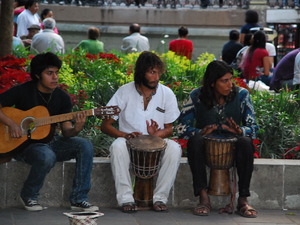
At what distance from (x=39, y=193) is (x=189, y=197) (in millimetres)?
1516

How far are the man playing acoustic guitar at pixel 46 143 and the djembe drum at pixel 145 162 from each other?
42cm

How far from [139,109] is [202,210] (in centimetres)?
119

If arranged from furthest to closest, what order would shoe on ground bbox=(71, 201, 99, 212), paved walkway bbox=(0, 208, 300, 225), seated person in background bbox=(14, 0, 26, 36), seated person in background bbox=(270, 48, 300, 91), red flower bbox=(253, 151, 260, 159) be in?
seated person in background bbox=(14, 0, 26, 36) < seated person in background bbox=(270, 48, 300, 91) < red flower bbox=(253, 151, 260, 159) < shoe on ground bbox=(71, 201, 99, 212) < paved walkway bbox=(0, 208, 300, 225)

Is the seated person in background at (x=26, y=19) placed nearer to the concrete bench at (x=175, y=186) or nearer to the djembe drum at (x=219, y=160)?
the concrete bench at (x=175, y=186)

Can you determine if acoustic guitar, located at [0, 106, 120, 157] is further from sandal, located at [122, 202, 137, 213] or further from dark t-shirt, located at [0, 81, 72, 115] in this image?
sandal, located at [122, 202, 137, 213]

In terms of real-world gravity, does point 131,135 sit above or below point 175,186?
above

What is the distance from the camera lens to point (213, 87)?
311 inches

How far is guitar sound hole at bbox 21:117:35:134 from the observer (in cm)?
750

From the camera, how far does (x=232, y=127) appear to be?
771 centimetres

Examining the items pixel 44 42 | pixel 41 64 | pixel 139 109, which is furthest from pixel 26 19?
pixel 139 109

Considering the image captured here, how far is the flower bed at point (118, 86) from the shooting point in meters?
8.54

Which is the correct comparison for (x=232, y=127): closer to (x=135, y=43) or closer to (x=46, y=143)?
(x=46, y=143)

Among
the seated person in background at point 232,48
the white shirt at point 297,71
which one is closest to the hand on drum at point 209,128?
the white shirt at point 297,71

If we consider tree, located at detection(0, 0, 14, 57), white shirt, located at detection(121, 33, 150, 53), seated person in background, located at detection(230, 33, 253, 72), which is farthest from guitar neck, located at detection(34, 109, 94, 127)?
white shirt, located at detection(121, 33, 150, 53)
